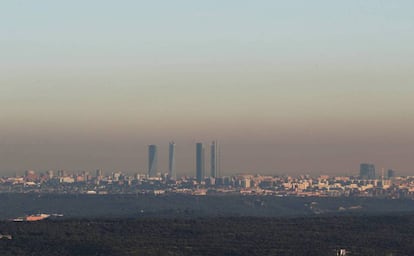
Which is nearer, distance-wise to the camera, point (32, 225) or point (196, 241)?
point (196, 241)

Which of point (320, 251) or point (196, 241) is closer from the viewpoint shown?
point (320, 251)

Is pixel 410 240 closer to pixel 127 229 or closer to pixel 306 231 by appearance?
pixel 306 231

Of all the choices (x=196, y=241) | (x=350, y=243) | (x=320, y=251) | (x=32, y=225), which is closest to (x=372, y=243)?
(x=350, y=243)

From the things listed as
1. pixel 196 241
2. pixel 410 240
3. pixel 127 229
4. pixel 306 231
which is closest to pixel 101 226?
pixel 127 229

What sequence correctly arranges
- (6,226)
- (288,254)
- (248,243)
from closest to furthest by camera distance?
(288,254)
(248,243)
(6,226)

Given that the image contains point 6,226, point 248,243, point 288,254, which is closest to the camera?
point 288,254

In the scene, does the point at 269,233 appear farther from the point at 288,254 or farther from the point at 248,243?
the point at 288,254
